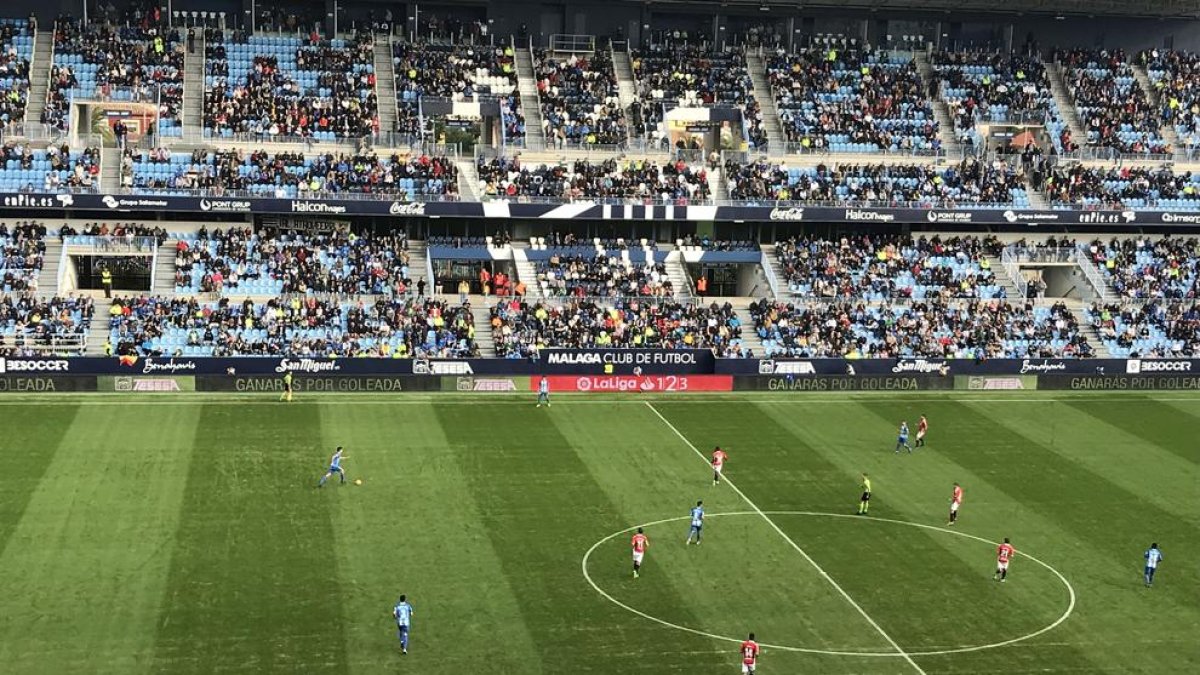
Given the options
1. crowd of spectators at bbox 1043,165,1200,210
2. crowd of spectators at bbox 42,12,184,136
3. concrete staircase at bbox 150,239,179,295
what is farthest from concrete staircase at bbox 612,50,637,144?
concrete staircase at bbox 150,239,179,295

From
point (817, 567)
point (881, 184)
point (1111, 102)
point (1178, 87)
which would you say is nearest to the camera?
point (817, 567)

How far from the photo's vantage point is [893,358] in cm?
5462

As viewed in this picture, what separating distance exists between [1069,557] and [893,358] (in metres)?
22.0

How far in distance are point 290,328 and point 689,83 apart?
26.7 meters

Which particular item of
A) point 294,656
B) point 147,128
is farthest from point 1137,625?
point 147,128

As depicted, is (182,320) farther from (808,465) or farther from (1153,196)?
(1153,196)

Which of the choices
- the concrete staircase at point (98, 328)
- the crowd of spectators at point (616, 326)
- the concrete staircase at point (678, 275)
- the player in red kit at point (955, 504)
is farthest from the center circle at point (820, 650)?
the concrete staircase at point (98, 328)

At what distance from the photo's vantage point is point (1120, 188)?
67.7 metres

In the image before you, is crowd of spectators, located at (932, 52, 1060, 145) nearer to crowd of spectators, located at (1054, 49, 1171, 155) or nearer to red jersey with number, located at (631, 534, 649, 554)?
crowd of spectators, located at (1054, 49, 1171, 155)

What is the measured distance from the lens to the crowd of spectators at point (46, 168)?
5681 centimetres

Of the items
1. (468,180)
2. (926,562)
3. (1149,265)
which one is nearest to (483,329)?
(468,180)

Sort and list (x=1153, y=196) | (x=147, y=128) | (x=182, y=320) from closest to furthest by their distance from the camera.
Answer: (x=182, y=320), (x=147, y=128), (x=1153, y=196)

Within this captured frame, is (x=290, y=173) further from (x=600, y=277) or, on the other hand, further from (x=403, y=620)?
(x=403, y=620)

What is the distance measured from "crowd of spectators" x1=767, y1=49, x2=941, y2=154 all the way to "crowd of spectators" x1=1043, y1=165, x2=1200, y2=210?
6564 millimetres
